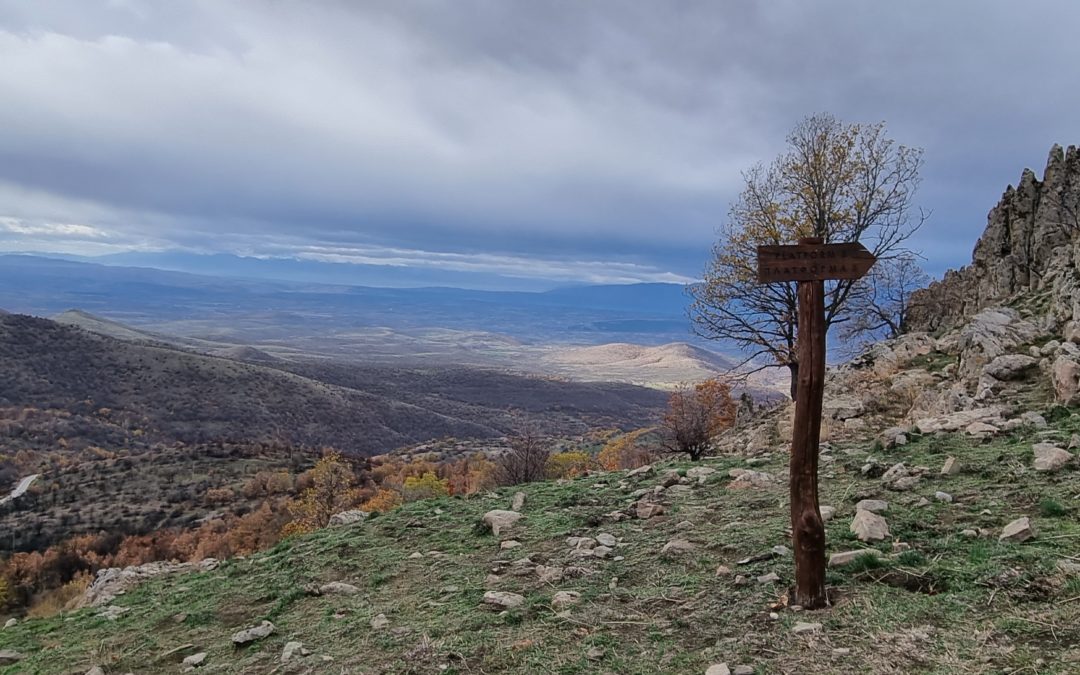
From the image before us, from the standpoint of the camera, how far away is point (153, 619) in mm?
7906

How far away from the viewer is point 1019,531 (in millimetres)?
5941

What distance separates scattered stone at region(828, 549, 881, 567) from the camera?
19.4 ft

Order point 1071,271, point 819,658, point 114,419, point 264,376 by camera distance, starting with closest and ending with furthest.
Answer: point 819,658 → point 1071,271 → point 114,419 → point 264,376

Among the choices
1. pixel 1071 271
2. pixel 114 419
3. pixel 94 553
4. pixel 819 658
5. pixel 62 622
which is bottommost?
pixel 114 419

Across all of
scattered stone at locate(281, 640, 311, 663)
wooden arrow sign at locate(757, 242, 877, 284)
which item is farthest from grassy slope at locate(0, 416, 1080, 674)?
wooden arrow sign at locate(757, 242, 877, 284)

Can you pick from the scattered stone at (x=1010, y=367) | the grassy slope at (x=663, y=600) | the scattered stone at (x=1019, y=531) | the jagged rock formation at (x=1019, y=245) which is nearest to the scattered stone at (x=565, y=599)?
the grassy slope at (x=663, y=600)

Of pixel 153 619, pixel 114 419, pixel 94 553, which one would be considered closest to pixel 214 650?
pixel 153 619

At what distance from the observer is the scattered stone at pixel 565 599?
6148 mm

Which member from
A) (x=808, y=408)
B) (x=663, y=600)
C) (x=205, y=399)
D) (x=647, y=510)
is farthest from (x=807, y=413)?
(x=205, y=399)

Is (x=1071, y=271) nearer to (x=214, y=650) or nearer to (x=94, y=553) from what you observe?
(x=214, y=650)

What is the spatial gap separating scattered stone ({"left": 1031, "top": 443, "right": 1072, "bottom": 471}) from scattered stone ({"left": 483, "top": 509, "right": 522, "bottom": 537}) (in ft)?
23.5

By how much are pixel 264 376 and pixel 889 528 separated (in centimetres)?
11389

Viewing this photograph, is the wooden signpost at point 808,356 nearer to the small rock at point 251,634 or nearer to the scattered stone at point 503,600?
the scattered stone at point 503,600

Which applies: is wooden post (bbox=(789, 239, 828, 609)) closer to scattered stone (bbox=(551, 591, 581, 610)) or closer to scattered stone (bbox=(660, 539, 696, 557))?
scattered stone (bbox=(660, 539, 696, 557))
